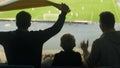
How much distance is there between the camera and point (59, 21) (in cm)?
299

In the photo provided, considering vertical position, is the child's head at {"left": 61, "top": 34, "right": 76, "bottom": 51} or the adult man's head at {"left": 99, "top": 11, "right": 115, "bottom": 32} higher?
the adult man's head at {"left": 99, "top": 11, "right": 115, "bottom": 32}

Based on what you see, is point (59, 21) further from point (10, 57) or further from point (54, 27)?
point (10, 57)

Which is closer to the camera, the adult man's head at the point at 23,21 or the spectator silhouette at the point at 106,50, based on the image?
the spectator silhouette at the point at 106,50

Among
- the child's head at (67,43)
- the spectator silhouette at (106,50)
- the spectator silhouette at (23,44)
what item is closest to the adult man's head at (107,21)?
the spectator silhouette at (106,50)

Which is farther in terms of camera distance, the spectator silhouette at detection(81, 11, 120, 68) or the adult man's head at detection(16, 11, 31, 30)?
the adult man's head at detection(16, 11, 31, 30)

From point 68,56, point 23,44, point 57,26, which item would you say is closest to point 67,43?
point 68,56

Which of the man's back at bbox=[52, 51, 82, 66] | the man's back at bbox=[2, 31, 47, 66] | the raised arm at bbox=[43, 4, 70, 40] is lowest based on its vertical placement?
the man's back at bbox=[52, 51, 82, 66]

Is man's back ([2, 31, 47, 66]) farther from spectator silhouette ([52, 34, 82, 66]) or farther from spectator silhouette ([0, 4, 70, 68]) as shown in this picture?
spectator silhouette ([52, 34, 82, 66])

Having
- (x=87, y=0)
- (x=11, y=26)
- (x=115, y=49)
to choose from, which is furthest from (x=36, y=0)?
(x=87, y=0)

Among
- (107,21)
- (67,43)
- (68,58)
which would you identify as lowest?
(68,58)

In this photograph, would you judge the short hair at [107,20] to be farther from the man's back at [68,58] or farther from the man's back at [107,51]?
the man's back at [68,58]

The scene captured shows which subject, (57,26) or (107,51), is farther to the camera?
(57,26)

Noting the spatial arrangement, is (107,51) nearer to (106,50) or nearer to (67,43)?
(106,50)

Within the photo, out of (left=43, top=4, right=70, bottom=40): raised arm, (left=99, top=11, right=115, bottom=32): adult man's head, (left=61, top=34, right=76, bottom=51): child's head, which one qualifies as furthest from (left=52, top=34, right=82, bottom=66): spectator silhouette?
(left=99, top=11, right=115, bottom=32): adult man's head
